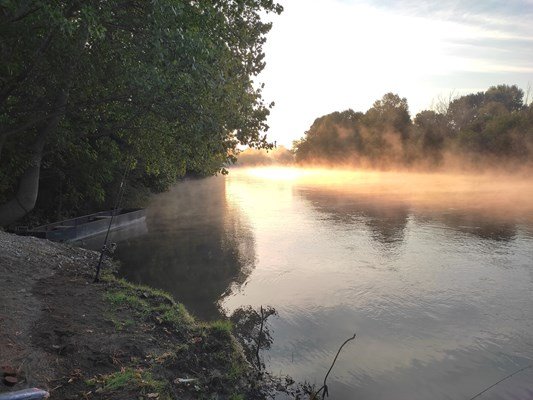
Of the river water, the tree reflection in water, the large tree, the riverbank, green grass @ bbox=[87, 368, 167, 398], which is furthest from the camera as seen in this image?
the tree reflection in water

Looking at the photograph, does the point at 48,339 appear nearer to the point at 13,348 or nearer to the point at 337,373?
the point at 13,348

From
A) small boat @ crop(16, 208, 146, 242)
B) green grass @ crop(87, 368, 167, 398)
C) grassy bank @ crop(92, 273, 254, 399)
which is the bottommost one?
small boat @ crop(16, 208, 146, 242)

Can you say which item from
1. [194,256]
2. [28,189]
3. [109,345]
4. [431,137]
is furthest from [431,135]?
[109,345]

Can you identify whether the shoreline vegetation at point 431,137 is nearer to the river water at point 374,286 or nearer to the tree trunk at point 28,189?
the river water at point 374,286

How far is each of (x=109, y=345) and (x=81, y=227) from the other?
19.2 m

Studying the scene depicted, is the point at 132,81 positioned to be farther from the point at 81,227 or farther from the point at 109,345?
the point at 81,227

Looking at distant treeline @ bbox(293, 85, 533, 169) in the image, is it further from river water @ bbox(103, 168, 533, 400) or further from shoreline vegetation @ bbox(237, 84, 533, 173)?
river water @ bbox(103, 168, 533, 400)

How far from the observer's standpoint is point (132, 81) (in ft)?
37.7

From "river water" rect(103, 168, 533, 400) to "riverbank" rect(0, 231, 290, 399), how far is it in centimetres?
245

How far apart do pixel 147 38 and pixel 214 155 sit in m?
5.31

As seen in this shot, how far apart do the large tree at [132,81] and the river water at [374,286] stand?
21.8 feet

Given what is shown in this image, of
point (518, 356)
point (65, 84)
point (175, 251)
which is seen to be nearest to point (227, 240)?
point (175, 251)

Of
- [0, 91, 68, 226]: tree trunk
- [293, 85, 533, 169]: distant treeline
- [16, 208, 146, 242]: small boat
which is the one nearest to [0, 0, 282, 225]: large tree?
[0, 91, 68, 226]: tree trunk

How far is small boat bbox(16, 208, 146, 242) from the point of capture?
24.1 m
